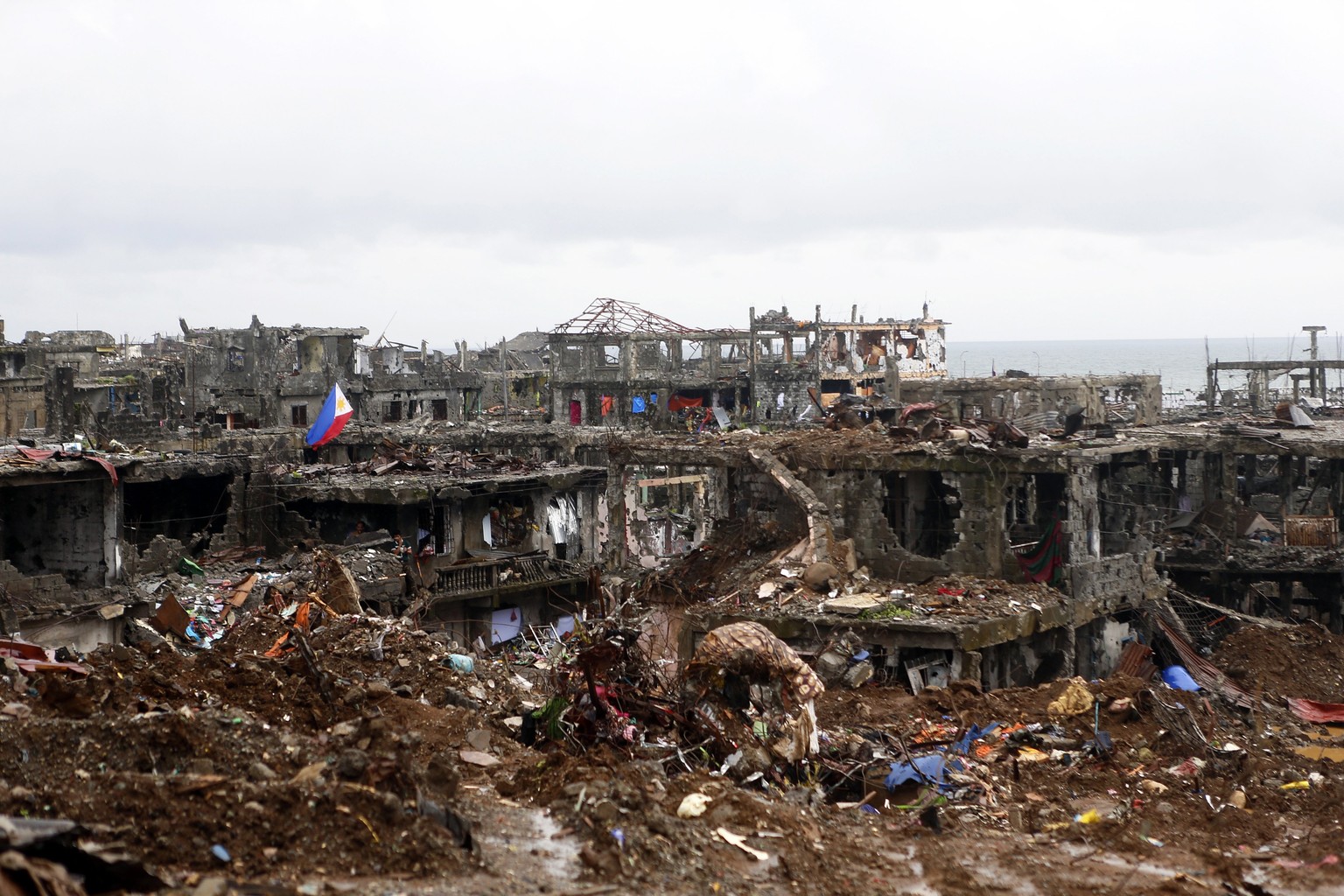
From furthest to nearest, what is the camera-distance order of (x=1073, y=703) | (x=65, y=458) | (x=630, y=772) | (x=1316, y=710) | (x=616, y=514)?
(x=616, y=514) < (x=65, y=458) < (x=1316, y=710) < (x=1073, y=703) < (x=630, y=772)

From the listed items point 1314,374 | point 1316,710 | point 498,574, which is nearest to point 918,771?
point 1316,710

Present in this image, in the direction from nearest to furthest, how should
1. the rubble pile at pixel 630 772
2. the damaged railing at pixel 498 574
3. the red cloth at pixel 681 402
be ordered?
the rubble pile at pixel 630 772 < the damaged railing at pixel 498 574 < the red cloth at pixel 681 402

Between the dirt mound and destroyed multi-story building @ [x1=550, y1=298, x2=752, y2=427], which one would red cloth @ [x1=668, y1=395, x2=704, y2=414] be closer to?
destroyed multi-story building @ [x1=550, y1=298, x2=752, y2=427]

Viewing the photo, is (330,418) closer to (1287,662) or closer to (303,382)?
(303,382)

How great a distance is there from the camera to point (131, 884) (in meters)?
8.14

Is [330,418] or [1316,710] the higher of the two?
[330,418]

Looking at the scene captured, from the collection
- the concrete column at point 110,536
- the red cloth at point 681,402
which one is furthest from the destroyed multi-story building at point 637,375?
the concrete column at point 110,536

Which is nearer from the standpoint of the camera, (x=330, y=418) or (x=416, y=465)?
(x=416, y=465)

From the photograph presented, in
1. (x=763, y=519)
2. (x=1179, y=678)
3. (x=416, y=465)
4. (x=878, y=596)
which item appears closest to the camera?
(x=1179, y=678)

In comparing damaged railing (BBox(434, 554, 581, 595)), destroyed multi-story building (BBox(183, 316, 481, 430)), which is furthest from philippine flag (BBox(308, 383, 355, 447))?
destroyed multi-story building (BBox(183, 316, 481, 430))

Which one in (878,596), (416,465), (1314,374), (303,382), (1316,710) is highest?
(303,382)

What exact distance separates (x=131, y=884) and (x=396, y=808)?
1883 millimetres

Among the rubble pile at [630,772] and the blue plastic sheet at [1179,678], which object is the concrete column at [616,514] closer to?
the rubble pile at [630,772]

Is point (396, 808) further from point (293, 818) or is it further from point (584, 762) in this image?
point (584, 762)
